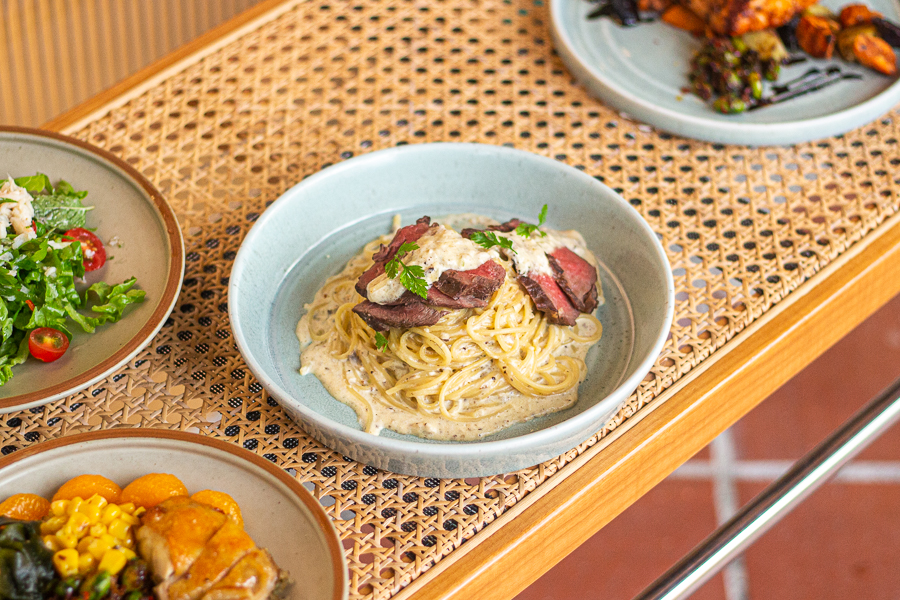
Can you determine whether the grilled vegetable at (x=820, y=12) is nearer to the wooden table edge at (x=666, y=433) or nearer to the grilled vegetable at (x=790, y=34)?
the grilled vegetable at (x=790, y=34)

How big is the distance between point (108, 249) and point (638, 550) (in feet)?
10.8

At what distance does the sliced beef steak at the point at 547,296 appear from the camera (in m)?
2.06

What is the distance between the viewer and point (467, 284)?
195cm

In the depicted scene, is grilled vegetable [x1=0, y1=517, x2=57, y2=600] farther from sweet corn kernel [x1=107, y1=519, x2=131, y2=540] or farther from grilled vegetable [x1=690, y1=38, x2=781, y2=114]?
grilled vegetable [x1=690, y1=38, x2=781, y2=114]

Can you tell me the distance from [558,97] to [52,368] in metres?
1.98

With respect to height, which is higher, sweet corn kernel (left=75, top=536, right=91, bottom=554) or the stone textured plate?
sweet corn kernel (left=75, top=536, right=91, bottom=554)

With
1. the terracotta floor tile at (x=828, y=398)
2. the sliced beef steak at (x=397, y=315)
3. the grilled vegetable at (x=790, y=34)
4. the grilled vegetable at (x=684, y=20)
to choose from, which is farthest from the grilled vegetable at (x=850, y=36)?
the terracotta floor tile at (x=828, y=398)

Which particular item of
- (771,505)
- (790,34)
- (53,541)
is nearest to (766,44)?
(790,34)

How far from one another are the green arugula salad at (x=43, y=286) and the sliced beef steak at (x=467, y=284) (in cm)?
78

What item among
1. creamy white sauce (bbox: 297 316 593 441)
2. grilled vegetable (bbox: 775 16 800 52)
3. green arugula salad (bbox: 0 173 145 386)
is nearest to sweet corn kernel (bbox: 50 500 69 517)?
green arugula salad (bbox: 0 173 145 386)

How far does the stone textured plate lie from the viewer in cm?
157

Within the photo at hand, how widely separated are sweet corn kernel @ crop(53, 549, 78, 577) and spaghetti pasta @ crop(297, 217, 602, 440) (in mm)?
704

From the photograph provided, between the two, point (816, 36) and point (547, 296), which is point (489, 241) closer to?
point (547, 296)

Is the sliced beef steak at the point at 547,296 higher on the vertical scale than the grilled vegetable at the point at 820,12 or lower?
lower
